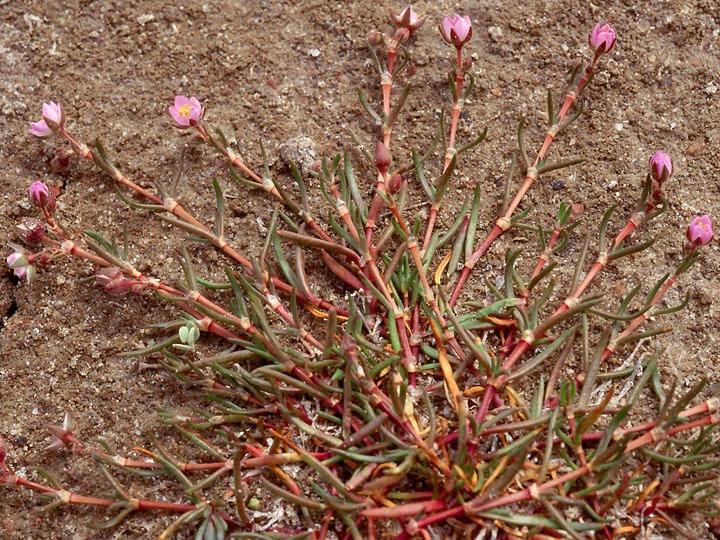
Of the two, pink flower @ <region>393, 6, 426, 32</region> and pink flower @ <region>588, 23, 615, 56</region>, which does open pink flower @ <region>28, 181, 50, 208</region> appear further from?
pink flower @ <region>588, 23, 615, 56</region>

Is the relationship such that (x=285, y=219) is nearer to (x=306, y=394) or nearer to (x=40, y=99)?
(x=306, y=394)

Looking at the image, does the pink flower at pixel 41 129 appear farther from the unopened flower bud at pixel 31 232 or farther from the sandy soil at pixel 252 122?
the unopened flower bud at pixel 31 232

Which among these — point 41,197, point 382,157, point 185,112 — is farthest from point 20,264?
point 382,157

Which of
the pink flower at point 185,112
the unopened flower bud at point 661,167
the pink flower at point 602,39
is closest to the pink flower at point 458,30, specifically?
the pink flower at point 602,39

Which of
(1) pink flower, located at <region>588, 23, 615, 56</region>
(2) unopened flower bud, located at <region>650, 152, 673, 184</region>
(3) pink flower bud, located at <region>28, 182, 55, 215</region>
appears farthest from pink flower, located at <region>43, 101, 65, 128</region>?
(2) unopened flower bud, located at <region>650, 152, 673, 184</region>


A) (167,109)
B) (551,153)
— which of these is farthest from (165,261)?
(551,153)

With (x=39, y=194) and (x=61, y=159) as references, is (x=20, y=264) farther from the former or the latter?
(x=61, y=159)
